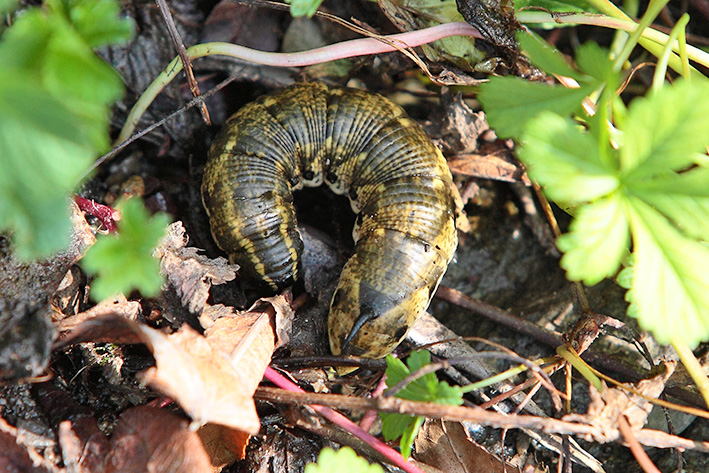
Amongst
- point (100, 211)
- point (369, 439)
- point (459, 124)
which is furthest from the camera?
point (459, 124)

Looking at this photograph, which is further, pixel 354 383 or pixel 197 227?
pixel 197 227

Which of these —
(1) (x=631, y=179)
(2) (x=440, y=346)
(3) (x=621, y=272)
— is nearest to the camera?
(1) (x=631, y=179)

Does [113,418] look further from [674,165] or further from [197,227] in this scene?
[674,165]

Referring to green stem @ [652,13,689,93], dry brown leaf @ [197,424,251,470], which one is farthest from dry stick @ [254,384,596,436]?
green stem @ [652,13,689,93]

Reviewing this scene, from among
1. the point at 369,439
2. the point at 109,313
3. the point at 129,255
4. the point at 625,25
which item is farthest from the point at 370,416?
the point at 625,25

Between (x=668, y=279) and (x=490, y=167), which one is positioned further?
(x=490, y=167)

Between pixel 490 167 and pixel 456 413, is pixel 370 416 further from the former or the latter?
pixel 490 167

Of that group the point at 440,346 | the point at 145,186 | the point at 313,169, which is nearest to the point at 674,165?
the point at 440,346

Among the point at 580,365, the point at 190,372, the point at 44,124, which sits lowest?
the point at 580,365
